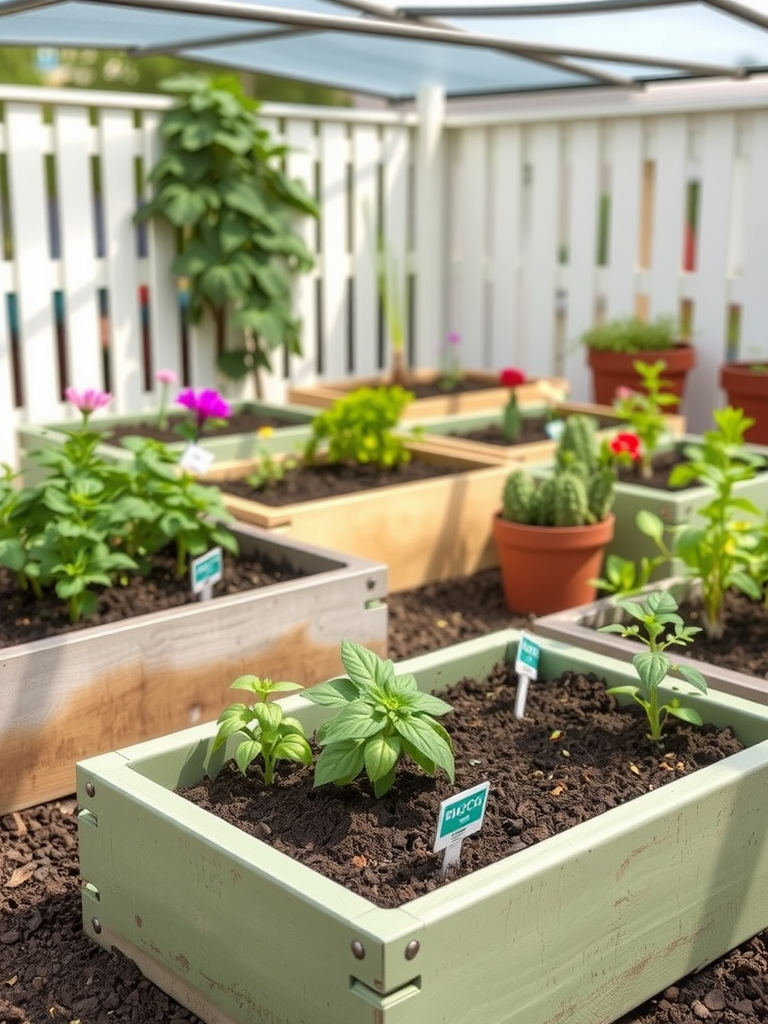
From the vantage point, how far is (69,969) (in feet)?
6.48

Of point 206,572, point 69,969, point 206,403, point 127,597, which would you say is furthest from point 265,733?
point 206,403

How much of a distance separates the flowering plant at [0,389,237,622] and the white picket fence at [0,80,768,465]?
200cm

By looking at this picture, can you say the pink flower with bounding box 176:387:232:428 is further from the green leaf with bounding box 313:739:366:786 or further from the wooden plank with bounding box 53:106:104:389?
the wooden plank with bounding box 53:106:104:389

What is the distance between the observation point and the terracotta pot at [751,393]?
4891 millimetres

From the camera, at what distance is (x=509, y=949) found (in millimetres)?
1649

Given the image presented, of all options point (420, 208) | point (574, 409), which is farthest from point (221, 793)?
point (420, 208)

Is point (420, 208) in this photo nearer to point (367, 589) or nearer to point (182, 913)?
point (367, 589)

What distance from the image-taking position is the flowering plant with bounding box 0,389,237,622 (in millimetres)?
2703

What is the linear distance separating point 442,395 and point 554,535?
2178 mm

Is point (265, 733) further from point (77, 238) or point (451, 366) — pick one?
point (451, 366)

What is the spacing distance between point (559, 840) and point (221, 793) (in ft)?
1.91

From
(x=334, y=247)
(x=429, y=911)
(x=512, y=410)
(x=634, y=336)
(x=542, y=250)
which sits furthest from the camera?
(x=542, y=250)

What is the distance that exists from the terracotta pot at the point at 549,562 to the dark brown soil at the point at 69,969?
1.40 m

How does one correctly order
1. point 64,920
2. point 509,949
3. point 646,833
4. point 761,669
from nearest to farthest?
point 509,949 < point 646,833 < point 64,920 < point 761,669
